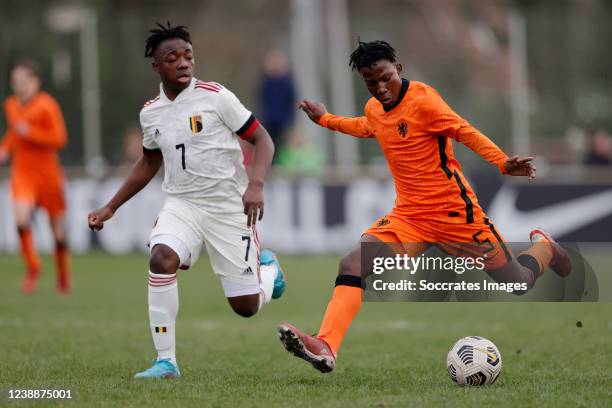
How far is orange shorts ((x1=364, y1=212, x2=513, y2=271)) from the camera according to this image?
23.2 feet

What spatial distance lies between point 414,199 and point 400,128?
0.48m

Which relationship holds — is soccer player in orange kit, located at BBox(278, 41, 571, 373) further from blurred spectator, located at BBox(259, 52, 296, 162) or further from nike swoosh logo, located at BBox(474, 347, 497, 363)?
blurred spectator, located at BBox(259, 52, 296, 162)

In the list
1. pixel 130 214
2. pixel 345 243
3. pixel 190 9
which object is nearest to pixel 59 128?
pixel 130 214

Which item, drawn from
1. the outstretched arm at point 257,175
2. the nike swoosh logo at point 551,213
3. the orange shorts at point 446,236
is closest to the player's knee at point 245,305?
the outstretched arm at point 257,175

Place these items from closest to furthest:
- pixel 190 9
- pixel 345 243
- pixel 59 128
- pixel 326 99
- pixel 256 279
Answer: pixel 256 279 → pixel 59 128 → pixel 345 243 → pixel 326 99 → pixel 190 9

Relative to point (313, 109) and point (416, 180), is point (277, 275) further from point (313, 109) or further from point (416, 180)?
point (416, 180)

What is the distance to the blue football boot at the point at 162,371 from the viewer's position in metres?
6.95

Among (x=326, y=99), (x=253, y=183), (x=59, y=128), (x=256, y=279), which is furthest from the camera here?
(x=326, y=99)

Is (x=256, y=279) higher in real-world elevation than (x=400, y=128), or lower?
lower

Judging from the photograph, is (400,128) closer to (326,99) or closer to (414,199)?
(414,199)

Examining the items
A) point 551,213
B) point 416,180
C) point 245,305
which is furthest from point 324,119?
point 551,213

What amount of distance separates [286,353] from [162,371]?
1661mm

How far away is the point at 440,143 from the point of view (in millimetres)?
7094

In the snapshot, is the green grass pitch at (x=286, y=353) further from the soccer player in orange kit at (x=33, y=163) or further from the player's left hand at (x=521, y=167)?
the player's left hand at (x=521, y=167)
